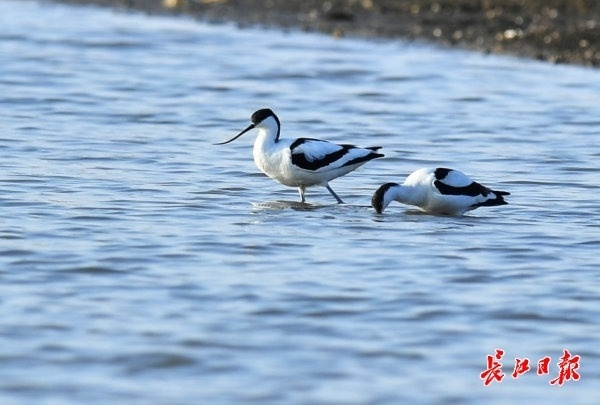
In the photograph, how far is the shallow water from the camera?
6.63 metres

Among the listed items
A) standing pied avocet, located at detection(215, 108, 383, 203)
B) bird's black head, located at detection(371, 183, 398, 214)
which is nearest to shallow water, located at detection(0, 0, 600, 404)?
bird's black head, located at detection(371, 183, 398, 214)

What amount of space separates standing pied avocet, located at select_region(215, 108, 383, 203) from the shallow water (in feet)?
0.81

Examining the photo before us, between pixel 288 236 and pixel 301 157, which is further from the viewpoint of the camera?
pixel 301 157

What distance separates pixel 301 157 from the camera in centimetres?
1048

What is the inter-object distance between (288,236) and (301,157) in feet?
3.68

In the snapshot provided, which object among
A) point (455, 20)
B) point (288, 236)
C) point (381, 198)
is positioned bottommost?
point (288, 236)

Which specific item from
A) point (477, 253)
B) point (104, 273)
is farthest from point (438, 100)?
point (104, 273)

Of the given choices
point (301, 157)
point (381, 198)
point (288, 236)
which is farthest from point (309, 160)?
point (288, 236)

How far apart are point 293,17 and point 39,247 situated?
422 inches

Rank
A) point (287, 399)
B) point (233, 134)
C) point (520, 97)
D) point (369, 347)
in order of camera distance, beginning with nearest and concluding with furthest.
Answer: point (287, 399) < point (369, 347) < point (233, 134) < point (520, 97)

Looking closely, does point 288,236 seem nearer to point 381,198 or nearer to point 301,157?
point 381,198

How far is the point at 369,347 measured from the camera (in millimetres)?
6945

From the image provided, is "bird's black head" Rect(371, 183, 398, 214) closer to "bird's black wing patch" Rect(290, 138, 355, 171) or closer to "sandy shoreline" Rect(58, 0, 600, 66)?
"bird's black wing patch" Rect(290, 138, 355, 171)

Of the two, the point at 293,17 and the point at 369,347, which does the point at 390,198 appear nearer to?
the point at 369,347
